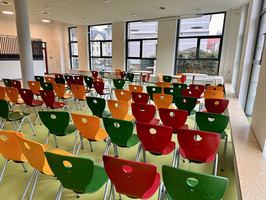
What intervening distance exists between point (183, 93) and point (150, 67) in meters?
7.38

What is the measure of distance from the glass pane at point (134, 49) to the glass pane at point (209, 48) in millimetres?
4188

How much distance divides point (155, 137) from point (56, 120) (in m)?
1.57

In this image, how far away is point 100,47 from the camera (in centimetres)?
1403

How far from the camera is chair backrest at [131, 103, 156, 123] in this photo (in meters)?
3.24

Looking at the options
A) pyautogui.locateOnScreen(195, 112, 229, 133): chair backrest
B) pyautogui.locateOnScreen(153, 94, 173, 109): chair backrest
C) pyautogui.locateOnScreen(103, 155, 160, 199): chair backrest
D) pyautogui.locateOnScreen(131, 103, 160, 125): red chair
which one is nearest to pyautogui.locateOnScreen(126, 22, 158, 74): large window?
pyautogui.locateOnScreen(153, 94, 173, 109): chair backrest

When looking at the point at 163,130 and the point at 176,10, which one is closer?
the point at 163,130

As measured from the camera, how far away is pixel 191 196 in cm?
142

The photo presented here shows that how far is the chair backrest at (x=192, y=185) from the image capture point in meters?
1.27

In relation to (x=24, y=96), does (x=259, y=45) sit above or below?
above

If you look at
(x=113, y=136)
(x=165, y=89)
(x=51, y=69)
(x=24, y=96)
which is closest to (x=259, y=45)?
(x=165, y=89)

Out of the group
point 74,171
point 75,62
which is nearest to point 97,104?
point 74,171

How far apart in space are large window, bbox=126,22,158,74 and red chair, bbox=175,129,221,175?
9.91 meters

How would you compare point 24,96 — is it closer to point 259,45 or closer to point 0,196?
point 0,196

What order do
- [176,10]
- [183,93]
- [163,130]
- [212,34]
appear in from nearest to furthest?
1. [163,130]
2. [183,93]
3. [176,10]
4. [212,34]
